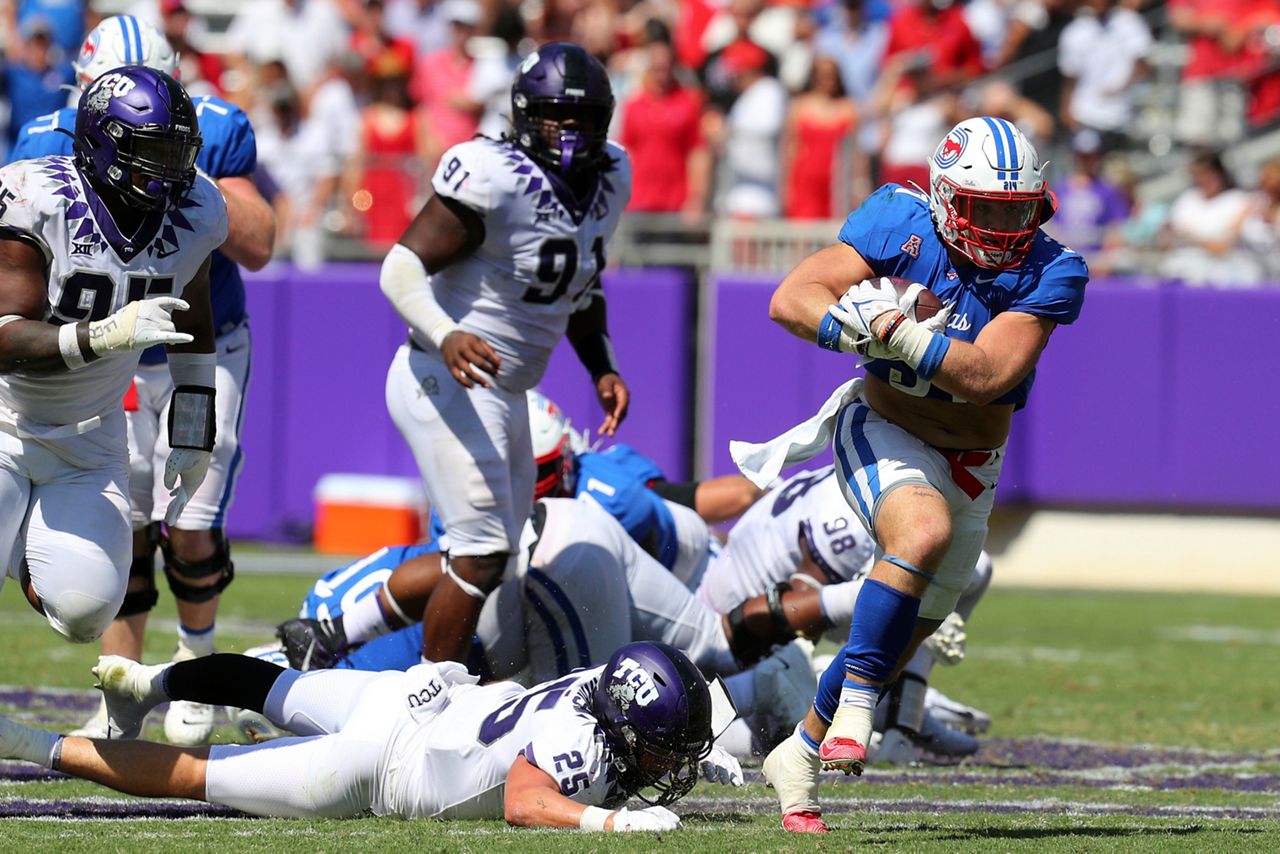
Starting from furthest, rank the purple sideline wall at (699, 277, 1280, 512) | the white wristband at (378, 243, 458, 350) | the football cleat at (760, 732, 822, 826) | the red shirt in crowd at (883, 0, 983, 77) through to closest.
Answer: the red shirt in crowd at (883, 0, 983, 77), the purple sideline wall at (699, 277, 1280, 512), the white wristband at (378, 243, 458, 350), the football cleat at (760, 732, 822, 826)

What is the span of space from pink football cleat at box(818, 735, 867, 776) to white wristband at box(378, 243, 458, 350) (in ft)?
6.22

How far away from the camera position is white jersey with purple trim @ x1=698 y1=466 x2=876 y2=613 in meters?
6.18

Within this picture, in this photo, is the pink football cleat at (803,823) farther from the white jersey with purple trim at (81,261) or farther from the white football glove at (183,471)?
the white jersey with purple trim at (81,261)

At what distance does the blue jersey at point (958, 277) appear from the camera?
184 inches

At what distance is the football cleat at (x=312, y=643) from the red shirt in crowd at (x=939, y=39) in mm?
8159

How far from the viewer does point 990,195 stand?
4625 mm

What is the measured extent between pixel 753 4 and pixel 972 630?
5.69 m

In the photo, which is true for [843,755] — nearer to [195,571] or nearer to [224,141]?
[195,571]

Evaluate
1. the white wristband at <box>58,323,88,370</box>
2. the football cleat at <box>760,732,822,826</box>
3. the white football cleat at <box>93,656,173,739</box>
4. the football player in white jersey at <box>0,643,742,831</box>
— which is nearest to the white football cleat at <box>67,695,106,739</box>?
the white football cleat at <box>93,656,173,739</box>

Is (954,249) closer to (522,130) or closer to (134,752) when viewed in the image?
(522,130)

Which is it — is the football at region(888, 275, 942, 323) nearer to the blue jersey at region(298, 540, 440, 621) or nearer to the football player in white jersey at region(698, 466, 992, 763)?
Answer: the football player in white jersey at region(698, 466, 992, 763)

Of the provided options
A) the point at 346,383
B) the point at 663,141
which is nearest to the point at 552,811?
the point at 346,383

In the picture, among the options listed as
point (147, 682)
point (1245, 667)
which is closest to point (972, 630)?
point (1245, 667)

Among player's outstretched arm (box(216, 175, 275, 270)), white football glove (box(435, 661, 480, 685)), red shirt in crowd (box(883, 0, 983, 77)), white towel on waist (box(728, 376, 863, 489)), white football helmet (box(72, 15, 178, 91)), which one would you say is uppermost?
red shirt in crowd (box(883, 0, 983, 77))
